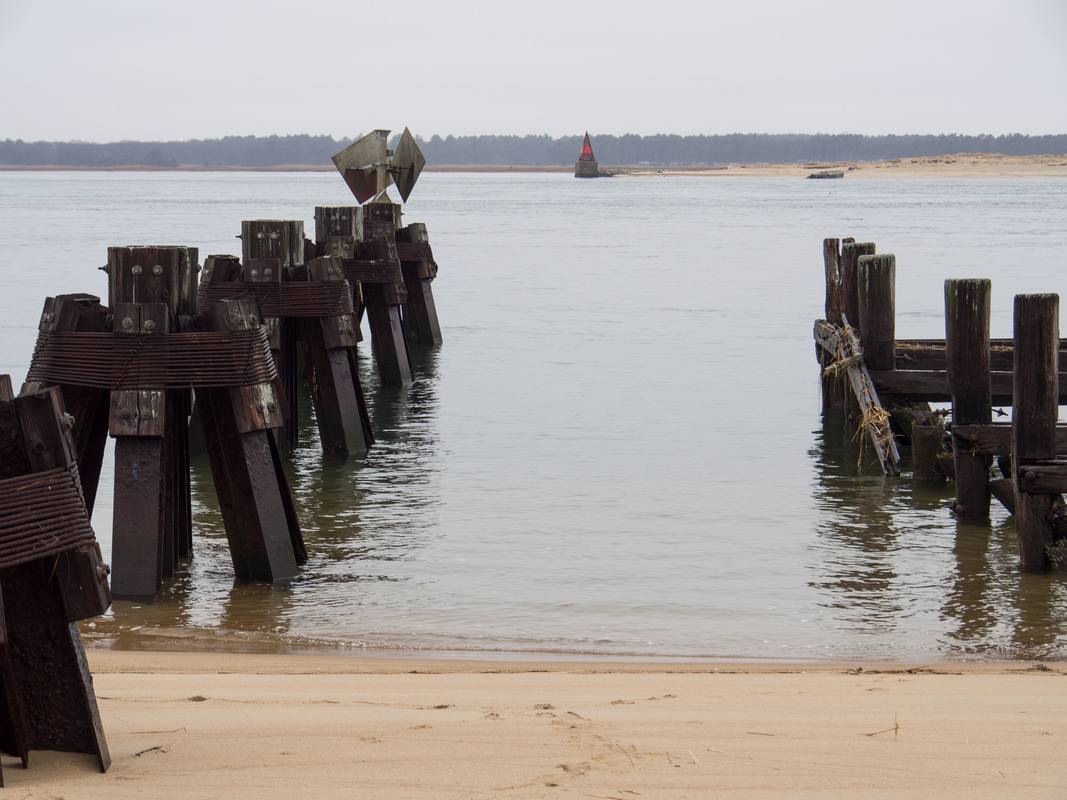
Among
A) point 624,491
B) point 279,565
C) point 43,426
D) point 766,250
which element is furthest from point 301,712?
point 766,250

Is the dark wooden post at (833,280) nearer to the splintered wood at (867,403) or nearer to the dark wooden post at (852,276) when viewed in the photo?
the dark wooden post at (852,276)

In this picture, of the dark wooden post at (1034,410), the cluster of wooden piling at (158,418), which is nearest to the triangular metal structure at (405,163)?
the cluster of wooden piling at (158,418)

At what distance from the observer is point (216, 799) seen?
4027 mm

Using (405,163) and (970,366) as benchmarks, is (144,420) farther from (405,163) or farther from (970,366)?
(405,163)

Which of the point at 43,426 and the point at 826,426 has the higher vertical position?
the point at 43,426

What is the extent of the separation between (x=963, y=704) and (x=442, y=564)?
456 cm

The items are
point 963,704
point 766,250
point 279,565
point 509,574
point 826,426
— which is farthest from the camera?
point 766,250

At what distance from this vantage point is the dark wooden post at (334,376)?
40.1ft

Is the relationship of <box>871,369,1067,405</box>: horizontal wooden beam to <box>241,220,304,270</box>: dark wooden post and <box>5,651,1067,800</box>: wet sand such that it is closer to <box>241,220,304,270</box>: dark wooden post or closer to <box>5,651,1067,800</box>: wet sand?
<box>241,220,304,270</box>: dark wooden post

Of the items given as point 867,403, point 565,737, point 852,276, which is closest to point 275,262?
point 867,403

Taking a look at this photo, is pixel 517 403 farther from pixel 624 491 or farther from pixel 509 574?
pixel 509 574

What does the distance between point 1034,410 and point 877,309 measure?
379 cm

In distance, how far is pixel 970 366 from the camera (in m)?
10.1

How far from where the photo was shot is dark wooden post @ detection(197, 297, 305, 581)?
7754mm
